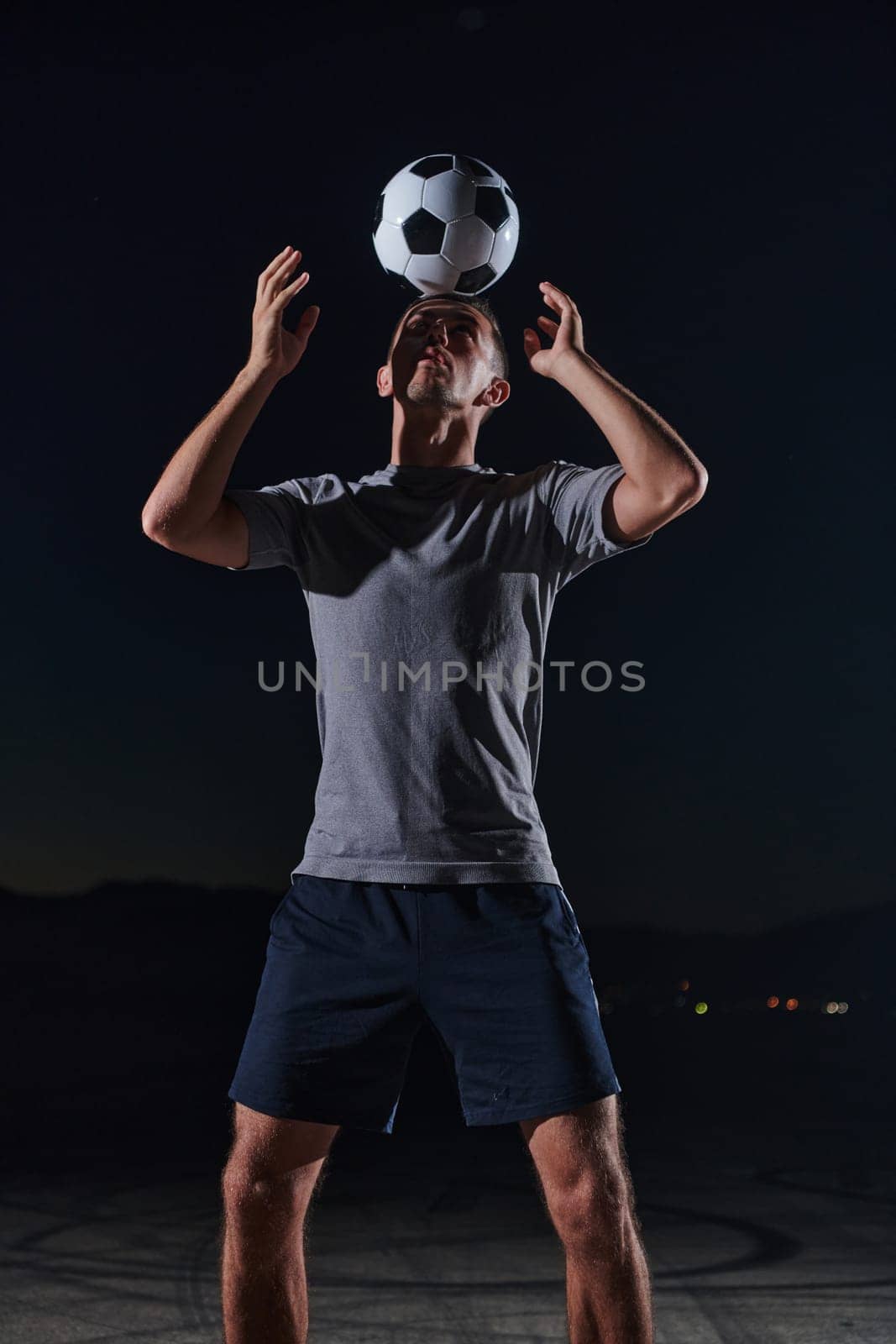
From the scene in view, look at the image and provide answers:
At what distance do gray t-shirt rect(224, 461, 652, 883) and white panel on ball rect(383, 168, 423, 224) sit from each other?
59 cm

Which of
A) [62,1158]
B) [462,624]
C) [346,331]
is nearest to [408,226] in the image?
[462,624]

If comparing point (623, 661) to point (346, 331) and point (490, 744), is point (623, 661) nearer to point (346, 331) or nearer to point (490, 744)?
point (346, 331)

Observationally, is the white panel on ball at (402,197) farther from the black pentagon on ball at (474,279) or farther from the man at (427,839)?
the man at (427,839)

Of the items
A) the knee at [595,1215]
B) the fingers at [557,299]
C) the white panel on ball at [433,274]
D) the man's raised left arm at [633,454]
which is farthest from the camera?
the white panel on ball at [433,274]

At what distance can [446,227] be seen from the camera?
192cm

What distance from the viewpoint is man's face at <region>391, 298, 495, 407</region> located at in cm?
163

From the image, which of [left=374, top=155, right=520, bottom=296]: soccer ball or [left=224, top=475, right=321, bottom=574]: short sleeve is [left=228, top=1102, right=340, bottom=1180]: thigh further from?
[left=374, top=155, right=520, bottom=296]: soccer ball

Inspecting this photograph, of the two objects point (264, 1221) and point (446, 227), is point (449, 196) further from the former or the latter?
point (264, 1221)

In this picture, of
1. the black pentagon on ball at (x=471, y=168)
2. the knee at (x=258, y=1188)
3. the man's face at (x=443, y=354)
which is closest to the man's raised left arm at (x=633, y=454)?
the man's face at (x=443, y=354)

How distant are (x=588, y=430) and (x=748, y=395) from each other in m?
0.61

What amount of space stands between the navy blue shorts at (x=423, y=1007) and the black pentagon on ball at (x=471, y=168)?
1234mm

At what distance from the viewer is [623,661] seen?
4523 mm

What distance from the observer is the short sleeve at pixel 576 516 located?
1521 mm

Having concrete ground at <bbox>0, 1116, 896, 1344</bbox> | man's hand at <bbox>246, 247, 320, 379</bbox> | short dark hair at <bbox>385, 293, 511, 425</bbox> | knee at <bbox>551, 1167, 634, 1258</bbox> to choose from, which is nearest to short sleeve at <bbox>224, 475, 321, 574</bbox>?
man's hand at <bbox>246, 247, 320, 379</bbox>
